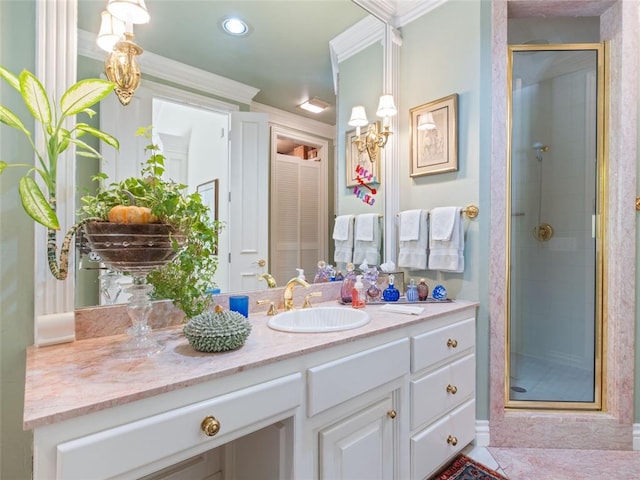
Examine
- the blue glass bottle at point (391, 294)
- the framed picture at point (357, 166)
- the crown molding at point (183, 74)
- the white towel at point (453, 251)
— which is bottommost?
the blue glass bottle at point (391, 294)

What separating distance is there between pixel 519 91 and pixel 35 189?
2.48 m

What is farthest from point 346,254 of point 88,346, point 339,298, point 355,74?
point 88,346

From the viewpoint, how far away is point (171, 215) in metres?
0.97

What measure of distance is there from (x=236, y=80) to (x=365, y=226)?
1073mm

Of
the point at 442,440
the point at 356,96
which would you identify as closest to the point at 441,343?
the point at 442,440

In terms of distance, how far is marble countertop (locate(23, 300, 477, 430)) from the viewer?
2.20ft

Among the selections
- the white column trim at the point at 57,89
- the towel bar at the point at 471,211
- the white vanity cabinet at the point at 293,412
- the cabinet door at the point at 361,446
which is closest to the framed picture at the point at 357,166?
the towel bar at the point at 471,211

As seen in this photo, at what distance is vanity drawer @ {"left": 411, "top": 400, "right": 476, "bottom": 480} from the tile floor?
140mm

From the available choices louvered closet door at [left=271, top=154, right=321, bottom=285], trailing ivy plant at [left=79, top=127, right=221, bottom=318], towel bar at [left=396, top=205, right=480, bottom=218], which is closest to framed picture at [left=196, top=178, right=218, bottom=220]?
trailing ivy plant at [left=79, top=127, right=221, bottom=318]

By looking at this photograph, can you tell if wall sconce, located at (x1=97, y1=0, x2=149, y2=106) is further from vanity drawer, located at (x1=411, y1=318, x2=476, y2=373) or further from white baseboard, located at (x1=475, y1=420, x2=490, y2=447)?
white baseboard, located at (x1=475, y1=420, x2=490, y2=447)

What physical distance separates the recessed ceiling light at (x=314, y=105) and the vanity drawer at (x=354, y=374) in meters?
1.27

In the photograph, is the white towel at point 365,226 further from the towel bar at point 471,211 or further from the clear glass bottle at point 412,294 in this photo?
the towel bar at point 471,211

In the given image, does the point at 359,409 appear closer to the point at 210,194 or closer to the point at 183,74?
the point at 210,194

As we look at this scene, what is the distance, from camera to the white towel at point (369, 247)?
80.4 inches
